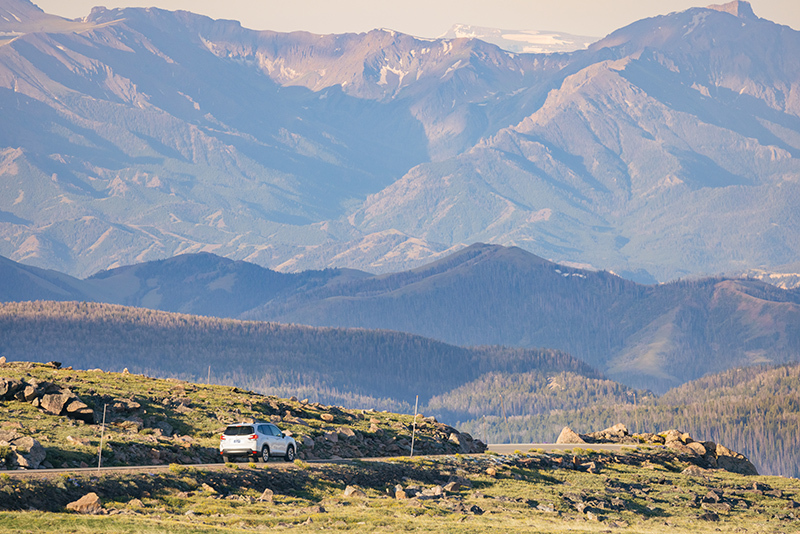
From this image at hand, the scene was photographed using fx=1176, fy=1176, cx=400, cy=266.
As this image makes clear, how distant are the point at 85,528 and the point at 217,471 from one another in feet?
66.6

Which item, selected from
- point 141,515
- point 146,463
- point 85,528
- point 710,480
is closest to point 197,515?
point 141,515

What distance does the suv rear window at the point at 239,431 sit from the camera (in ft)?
277

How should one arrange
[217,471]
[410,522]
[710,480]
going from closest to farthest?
[410,522], [217,471], [710,480]

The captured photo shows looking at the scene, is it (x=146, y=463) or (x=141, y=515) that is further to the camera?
(x=146, y=463)

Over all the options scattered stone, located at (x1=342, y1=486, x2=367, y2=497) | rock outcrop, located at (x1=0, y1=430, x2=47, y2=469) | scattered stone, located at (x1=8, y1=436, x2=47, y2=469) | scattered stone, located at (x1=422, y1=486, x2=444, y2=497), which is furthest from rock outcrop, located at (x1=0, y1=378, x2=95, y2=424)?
scattered stone, located at (x1=422, y1=486, x2=444, y2=497)

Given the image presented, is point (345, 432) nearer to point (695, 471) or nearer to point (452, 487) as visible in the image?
point (452, 487)

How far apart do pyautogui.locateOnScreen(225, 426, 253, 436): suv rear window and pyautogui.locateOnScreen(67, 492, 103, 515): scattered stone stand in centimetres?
2017

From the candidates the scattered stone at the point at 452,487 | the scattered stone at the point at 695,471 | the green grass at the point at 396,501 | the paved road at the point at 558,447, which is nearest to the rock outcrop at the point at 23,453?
the green grass at the point at 396,501

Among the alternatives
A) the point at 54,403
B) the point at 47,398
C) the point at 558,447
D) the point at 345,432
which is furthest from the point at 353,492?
the point at 558,447

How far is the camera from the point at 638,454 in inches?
5020

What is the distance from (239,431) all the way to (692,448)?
7032 centimetres

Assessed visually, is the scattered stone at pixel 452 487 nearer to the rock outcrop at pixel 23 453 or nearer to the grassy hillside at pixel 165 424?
the grassy hillside at pixel 165 424

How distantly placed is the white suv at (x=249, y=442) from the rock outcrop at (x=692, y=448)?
63.1 meters

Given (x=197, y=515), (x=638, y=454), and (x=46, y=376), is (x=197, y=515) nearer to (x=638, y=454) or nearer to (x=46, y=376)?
(x=46, y=376)
